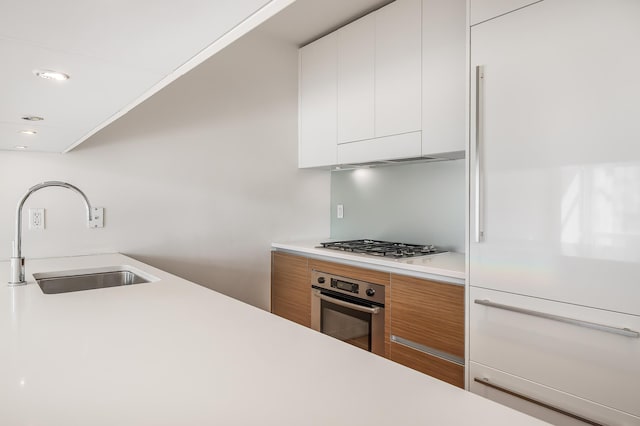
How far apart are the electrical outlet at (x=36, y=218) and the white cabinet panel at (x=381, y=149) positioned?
1860mm

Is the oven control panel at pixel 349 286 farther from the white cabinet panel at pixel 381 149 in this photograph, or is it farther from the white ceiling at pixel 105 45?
the white ceiling at pixel 105 45

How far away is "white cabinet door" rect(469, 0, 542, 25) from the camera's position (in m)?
1.61

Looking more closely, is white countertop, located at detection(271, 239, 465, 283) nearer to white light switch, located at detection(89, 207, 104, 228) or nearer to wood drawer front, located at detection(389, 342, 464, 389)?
wood drawer front, located at detection(389, 342, 464, 389)

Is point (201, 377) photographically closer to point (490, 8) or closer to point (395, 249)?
point (490, 8)

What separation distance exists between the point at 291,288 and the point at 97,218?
137 cm

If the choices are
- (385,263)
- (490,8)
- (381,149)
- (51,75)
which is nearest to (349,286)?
(385,263)

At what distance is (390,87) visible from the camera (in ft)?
8.25

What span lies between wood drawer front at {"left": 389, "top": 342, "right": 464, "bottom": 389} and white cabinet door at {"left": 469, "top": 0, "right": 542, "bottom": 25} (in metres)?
1.58

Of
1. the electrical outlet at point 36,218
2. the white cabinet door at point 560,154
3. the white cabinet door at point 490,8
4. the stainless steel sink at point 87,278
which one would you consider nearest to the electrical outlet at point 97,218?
the electrical outlet at point 36,218

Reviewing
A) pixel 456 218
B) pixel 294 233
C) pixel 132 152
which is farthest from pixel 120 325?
pixel 294 233

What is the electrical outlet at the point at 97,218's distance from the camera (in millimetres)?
2309

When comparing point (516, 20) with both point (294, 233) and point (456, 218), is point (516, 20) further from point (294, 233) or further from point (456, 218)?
point (294, 233)

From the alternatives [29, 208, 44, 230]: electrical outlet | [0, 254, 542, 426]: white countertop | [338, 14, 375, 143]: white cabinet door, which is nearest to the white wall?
[29, 208, 44, 230]: electrical outlet

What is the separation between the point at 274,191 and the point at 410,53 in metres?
1.43
